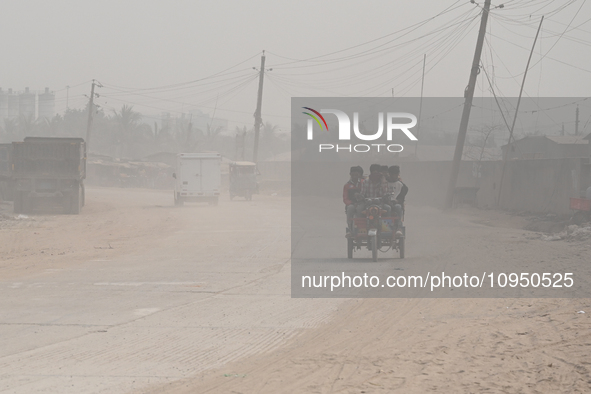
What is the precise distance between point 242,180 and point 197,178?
10.5 m

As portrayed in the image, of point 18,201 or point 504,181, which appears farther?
point 504,181

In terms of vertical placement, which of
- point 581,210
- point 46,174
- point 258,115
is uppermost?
point 258,115

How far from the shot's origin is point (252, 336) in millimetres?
7203

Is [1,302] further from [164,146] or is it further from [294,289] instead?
[164,146]

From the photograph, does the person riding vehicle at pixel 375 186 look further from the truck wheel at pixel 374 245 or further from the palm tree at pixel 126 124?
the palm tree at pixel 126 124

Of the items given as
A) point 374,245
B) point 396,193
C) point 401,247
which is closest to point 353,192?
point 396,193

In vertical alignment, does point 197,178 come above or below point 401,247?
above

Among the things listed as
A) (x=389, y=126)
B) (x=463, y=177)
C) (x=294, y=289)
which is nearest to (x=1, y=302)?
(x=294, y=289)

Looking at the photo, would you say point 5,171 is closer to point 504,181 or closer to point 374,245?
point 504,181

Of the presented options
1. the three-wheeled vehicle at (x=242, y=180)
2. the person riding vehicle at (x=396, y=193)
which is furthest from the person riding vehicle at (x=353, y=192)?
the three-wheeled vehicle at (x=242, y=180)

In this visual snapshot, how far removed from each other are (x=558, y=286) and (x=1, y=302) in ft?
26.1

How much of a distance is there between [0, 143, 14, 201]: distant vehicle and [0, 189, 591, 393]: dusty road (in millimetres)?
24307

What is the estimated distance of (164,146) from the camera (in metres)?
136

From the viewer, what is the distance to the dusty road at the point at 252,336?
5.36 metres
